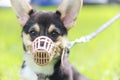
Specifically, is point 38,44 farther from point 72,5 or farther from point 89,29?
point 89,29

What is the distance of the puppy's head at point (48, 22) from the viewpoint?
3.44 m

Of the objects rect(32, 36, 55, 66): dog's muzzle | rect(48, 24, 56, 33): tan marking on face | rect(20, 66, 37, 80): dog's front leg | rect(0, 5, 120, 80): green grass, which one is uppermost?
rect(48, 24, 56, 33): tan marking on face

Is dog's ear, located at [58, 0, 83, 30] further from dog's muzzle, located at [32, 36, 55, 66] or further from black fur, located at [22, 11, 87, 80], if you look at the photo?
dog's muzzle, located at [32, 36, 55, 66]

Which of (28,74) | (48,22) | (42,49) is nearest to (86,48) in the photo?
(28,74)

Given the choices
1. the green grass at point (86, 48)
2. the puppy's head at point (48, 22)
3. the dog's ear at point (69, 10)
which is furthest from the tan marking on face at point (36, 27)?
the green grass at point (86, 48)

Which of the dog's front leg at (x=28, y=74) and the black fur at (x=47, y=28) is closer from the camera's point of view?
the black fur at (x=47, y=28)

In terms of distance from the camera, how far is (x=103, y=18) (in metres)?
6.68

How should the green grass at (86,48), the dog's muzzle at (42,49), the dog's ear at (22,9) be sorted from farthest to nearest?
the green grass at (86,48) → the dog's ear at (22,9) → the dog's muzzle at (42,49)

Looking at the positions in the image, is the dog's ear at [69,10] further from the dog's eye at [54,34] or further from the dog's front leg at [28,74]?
the dog's front leg at [28,74]

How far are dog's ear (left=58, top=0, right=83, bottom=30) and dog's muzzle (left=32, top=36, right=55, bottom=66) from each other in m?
0.18

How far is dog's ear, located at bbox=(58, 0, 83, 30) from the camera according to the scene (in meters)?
3.53

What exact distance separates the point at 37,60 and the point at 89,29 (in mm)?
2930

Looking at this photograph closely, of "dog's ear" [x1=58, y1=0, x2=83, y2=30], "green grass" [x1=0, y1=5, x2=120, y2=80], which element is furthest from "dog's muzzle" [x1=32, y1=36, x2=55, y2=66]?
"green grass" [x1=0, y1=5, x2=120, y2=80]

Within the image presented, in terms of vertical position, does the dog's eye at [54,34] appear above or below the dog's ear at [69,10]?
below
